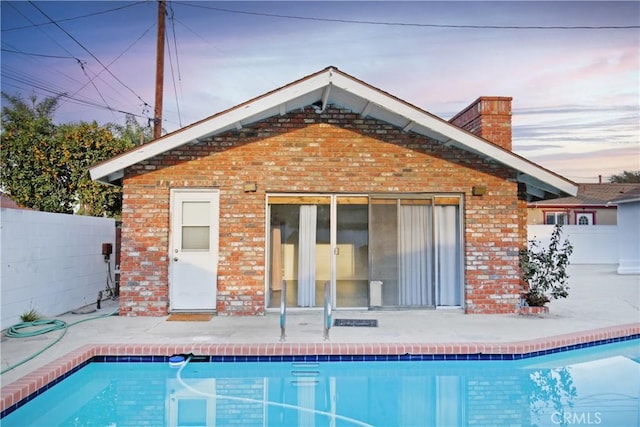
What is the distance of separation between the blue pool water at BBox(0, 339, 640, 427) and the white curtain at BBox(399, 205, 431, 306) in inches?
105

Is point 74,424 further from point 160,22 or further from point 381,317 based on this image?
point 160,22

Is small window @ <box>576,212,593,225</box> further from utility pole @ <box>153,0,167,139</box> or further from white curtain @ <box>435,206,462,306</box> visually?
utility pole @ <box>153,0,167,139</box>

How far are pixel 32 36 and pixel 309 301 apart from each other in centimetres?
1343

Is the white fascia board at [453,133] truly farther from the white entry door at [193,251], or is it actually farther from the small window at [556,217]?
the small window at [556,217]

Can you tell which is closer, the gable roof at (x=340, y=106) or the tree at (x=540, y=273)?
the gable roof at (x=340, y=106)

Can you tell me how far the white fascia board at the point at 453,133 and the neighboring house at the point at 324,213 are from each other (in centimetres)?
2

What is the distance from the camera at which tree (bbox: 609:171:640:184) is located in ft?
149

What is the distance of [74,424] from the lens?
4.83 meters

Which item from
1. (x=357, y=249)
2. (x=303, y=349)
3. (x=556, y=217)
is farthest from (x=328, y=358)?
(x=556, y=217)

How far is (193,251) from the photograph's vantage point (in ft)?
29.0

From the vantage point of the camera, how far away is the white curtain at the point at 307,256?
912 centimetres

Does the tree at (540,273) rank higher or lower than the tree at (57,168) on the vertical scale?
lower

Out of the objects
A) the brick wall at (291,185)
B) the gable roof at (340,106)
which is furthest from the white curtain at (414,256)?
the gable roof at (340,106)

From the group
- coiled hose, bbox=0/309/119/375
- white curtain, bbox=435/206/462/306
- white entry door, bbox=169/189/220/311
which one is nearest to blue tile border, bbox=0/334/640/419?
coiled hose, bbox=0/309/119/375
